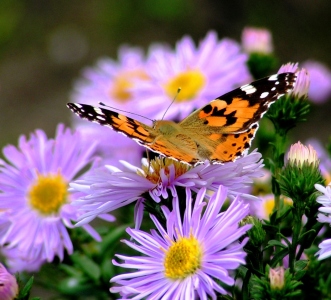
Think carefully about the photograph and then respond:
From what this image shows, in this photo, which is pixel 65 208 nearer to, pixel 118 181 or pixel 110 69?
pixel 118 181

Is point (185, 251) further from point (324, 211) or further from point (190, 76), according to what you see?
point (190, 76)

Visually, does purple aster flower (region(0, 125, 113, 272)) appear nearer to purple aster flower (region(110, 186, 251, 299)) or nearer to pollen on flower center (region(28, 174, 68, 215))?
pollen on flower center (region(28, 174, 68, 215))

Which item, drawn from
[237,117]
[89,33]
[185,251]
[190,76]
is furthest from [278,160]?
[89,33]

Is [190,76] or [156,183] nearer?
[156,183]

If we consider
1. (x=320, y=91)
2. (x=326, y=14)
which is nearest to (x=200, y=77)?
(x=320, y=91)

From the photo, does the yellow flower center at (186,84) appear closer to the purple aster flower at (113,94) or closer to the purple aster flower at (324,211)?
the purple aster flower at (113,94)

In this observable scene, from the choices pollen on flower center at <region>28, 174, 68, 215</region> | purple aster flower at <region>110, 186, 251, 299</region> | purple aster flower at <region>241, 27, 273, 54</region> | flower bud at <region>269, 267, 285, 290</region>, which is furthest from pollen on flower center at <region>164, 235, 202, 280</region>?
purple aster flower at <region>241, 27, 273, 54</region>
